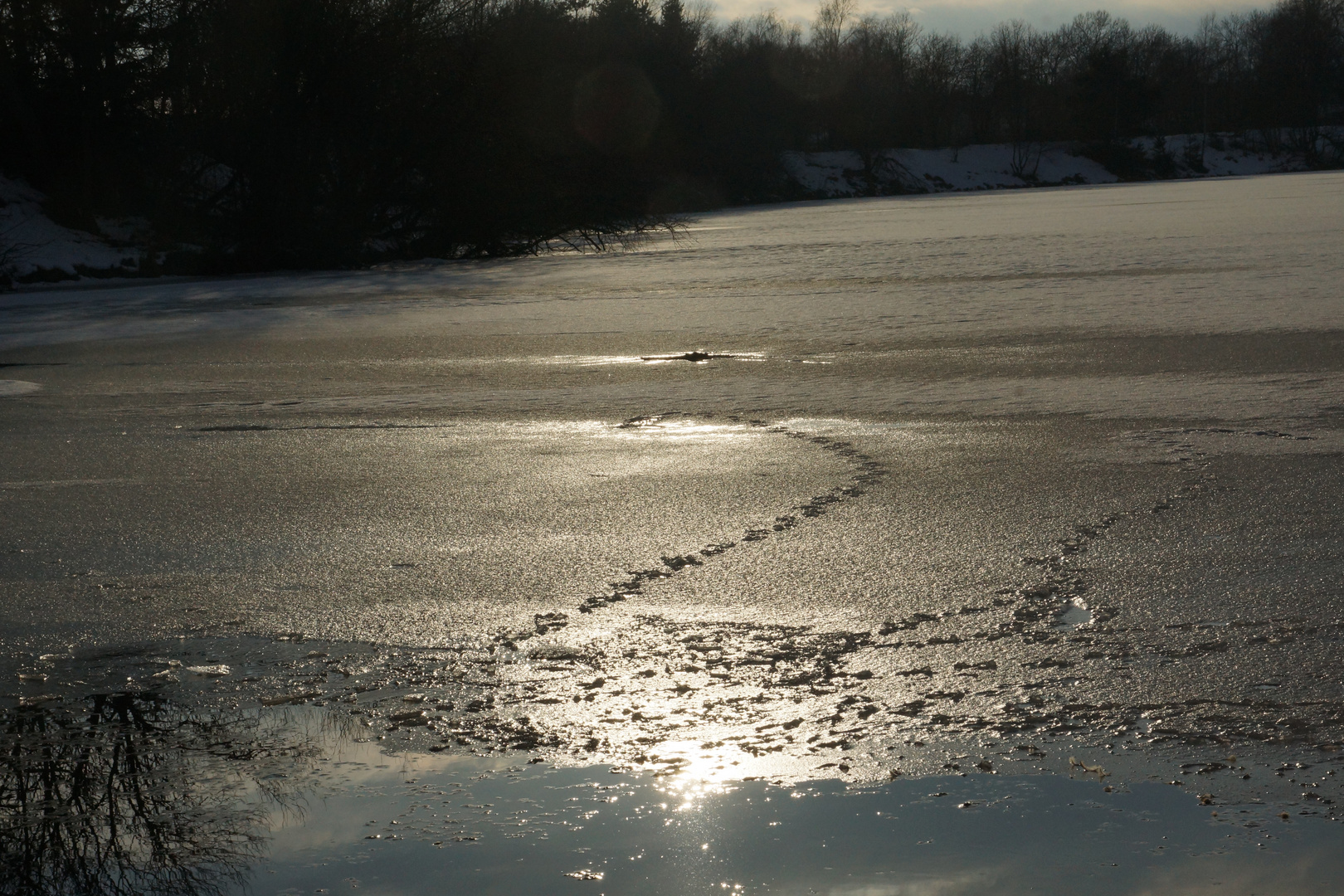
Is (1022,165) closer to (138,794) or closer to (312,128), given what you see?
(312,128)

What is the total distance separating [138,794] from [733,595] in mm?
1850

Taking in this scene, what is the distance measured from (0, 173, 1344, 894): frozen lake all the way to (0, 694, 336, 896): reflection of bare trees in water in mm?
18

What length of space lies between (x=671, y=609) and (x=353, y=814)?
140 cm

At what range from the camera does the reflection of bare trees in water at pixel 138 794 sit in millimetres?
2381

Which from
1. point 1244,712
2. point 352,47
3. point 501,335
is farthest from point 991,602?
point 352,47

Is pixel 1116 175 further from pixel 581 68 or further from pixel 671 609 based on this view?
pixel 671 609

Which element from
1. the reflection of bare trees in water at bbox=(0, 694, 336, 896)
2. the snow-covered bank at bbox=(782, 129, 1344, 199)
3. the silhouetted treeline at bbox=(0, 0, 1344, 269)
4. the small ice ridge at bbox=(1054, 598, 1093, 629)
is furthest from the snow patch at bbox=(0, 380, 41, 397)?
the snow-covered bank at bbox=(782, 129, 1344, 199)

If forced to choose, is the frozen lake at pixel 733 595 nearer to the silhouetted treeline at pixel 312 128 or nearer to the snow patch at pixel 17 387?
the snow patch at pixel 17 387

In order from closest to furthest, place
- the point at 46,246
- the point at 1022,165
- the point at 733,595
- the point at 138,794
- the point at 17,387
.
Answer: the point at 138,794 < the point at 733,595 < the point at 17,387 < the point at 46,246 < the point at 1022,165

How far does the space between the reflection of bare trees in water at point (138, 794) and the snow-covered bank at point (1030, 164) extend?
69.9 metres

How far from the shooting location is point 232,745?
2934mm

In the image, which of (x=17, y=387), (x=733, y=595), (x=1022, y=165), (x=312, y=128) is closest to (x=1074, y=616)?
(x=733, y=595)

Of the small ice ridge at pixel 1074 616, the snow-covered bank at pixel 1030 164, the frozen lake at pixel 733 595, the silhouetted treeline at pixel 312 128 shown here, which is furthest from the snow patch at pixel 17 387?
the snow-covered bank at pixel 1030 164

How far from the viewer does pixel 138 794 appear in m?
2.66
